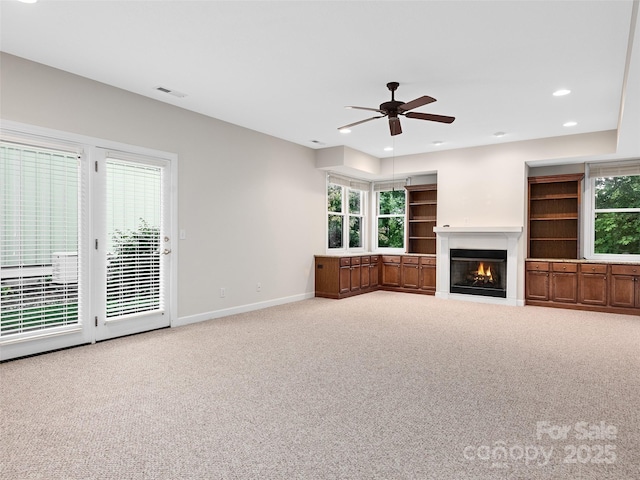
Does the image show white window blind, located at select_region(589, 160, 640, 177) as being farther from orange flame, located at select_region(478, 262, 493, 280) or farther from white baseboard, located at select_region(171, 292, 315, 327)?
white baseboard, located at select_region(171, 292, 315, 327)

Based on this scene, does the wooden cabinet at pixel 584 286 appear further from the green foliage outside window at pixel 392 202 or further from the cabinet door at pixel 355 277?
the green foliage outside window at pixel 392 202

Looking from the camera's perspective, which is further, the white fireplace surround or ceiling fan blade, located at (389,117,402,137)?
the white fireplace surround

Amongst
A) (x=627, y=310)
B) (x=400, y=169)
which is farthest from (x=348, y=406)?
(x=400, y=169)

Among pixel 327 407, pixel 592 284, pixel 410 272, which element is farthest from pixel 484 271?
pixel 327 407

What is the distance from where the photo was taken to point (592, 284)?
611 cm

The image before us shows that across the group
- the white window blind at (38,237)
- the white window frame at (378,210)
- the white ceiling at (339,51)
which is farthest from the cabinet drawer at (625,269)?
the white window blind at (38,237)

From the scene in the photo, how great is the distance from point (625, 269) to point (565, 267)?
2.50ft

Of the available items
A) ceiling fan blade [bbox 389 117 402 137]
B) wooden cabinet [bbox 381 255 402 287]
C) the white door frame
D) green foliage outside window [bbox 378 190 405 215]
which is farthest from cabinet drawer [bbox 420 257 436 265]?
the white door frame

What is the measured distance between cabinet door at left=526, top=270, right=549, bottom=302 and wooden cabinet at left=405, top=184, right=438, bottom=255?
6.67 feet

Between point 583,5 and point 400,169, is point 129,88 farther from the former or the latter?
point 400,169

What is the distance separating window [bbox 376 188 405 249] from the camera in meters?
8.80

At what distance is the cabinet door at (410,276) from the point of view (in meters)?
7.84

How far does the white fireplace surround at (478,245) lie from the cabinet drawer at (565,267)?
1.87 feet

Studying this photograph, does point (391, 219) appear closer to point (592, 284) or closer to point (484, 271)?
point (484, 271)
